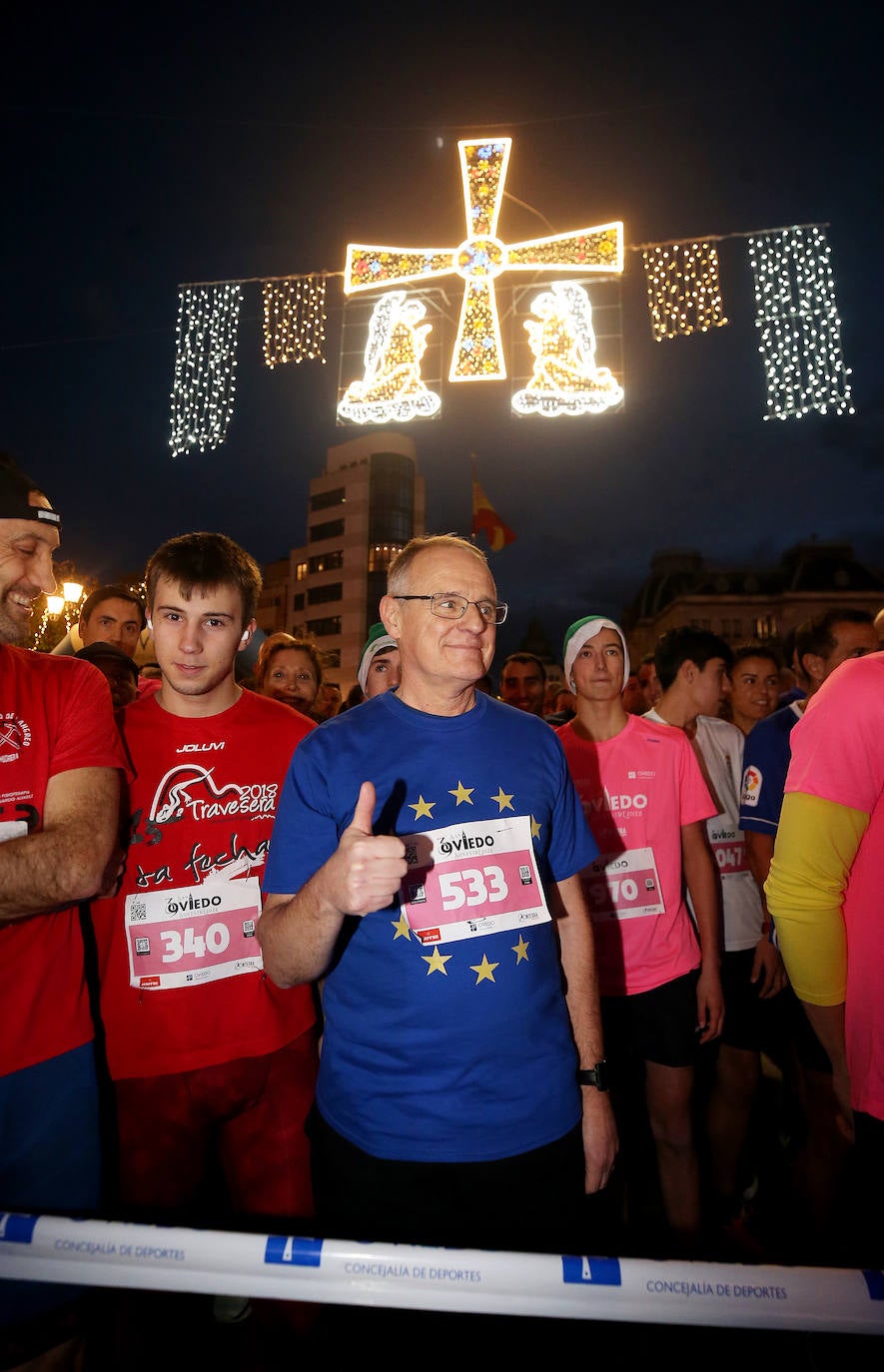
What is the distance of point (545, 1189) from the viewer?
1.79 m

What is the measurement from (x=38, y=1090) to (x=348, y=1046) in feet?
3.02

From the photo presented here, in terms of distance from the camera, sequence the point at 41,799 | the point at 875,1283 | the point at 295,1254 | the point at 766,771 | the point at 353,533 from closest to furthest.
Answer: the point at 875,1283 < the point at 295,1254 < the point at 41,799 < the point at 766,771 < the point at 353,533

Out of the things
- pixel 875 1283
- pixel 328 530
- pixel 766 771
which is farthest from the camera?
pixel 328 530

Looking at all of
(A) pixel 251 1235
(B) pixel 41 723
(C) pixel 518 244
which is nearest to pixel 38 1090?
(A) pixel 251 1235

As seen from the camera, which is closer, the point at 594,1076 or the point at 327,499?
the point at 594,1076

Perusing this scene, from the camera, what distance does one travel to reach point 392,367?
8398mm

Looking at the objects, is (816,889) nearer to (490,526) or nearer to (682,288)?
(682,288)

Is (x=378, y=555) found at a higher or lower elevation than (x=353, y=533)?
lower

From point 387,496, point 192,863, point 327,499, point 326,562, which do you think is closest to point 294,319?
point 192,863

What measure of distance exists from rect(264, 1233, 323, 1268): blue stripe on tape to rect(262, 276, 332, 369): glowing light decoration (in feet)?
30.2

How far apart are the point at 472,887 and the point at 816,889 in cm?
95

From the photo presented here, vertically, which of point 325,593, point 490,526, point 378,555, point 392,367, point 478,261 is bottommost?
point 490,526


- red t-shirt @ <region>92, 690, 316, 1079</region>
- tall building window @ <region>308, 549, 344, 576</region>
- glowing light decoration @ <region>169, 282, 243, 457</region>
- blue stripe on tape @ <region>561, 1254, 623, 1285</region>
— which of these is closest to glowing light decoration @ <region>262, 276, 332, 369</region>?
glowing light decoration @ <region>169, 282, 243, 457</region>

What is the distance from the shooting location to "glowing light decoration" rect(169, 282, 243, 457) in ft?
28.1
